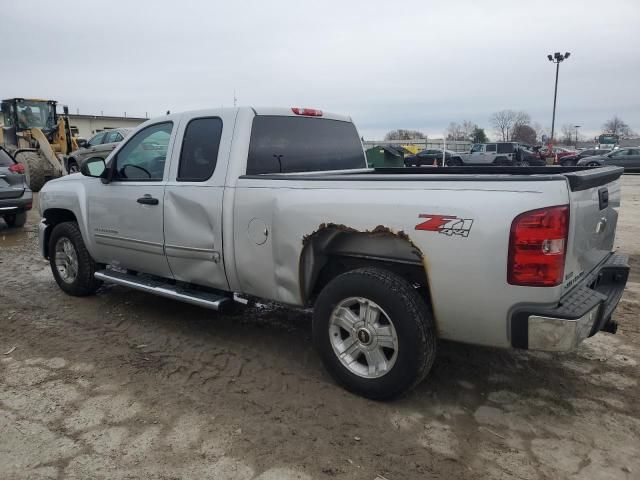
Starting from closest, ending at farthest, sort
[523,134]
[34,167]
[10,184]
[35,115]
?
[10,184] → [34,167] → [35,115] → [523,134]

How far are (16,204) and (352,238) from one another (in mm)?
8724

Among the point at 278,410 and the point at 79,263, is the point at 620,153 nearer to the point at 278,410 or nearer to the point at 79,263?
the point at 79,263

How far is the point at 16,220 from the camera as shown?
10.8m

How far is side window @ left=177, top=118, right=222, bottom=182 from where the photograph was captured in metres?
4.15

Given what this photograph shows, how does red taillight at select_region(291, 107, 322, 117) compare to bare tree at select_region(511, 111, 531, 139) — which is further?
bare tree at select_region(511, 111, 531, 139)

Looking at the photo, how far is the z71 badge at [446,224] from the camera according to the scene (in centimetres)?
283

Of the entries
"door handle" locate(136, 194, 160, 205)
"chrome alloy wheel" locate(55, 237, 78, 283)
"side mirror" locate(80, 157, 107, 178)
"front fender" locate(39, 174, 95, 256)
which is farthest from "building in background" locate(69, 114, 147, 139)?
"door handle" locate(136, 194, 160, 205)

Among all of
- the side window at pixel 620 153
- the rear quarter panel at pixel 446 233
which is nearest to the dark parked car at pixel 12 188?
the rear quarter panel at pixel 446 233

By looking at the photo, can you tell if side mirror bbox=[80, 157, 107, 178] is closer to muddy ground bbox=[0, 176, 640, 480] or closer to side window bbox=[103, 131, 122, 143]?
muddy ground bbox=[0, 176, 640, 480]

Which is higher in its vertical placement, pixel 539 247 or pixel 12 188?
pixel 539 247

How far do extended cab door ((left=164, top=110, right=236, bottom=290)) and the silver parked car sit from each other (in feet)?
47.8

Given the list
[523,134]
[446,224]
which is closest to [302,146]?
[446,224]

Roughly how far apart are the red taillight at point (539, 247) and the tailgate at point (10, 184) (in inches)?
386

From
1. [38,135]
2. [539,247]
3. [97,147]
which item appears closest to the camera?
[539,247]
